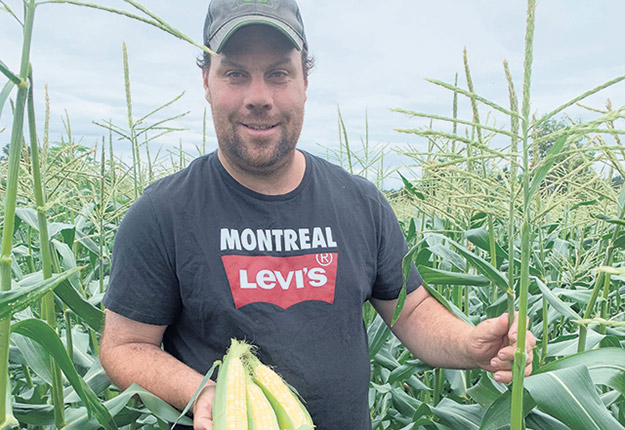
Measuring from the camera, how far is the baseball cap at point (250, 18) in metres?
2.62

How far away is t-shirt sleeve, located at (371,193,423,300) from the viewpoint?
117 inches

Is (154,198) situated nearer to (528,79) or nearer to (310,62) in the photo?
(310,62)

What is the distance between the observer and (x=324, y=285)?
269 cm

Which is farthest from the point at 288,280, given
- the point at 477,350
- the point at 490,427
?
the point at 490,427

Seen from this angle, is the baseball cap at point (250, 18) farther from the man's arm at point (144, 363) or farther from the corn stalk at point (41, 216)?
the man's arm at point (144, 363)

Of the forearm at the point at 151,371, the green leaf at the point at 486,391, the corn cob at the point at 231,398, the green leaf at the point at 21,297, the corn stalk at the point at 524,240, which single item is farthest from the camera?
the green leaf at the point at 486,391

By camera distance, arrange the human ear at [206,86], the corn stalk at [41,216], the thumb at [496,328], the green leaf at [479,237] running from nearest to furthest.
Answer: the corn stalk at [41,216] → the thumb at [496,328] → the human ear at [206,86] → the green leaf at [479,237]

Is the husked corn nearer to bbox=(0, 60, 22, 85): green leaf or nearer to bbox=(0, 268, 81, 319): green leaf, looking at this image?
bbox=(0, 268, 81, 319): green leaf

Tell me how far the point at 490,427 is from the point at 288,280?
3.72ft

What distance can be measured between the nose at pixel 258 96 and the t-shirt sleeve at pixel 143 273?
728 mm

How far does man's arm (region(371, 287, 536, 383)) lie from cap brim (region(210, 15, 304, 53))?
1.59m

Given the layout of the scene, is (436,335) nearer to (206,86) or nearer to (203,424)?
(203,424)

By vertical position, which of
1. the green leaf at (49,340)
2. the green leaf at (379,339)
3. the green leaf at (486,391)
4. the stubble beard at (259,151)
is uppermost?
the stubble beard at (259,151)

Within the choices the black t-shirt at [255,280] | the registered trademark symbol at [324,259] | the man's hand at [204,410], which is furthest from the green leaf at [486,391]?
the man's hand at [204,410]
